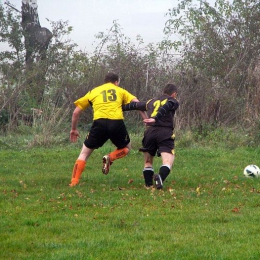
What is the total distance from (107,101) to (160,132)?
98 centimetres

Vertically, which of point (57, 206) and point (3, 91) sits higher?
point (3, 91)

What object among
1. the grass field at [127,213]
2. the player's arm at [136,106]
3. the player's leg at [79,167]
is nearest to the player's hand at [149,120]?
the player's arm at [136,106]

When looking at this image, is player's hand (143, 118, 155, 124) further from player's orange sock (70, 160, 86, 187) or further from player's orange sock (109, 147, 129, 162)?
player's orange sock (70, 160, 86, 187)

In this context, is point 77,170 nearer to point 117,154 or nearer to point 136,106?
point 117,154

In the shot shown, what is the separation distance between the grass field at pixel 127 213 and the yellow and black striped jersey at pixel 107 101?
45.2 inches

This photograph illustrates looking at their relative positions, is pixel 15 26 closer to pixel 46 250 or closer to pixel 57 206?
pixel 57 206

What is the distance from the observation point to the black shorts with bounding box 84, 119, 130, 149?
10.6 m

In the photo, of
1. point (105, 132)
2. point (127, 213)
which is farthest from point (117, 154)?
point (127, 213)

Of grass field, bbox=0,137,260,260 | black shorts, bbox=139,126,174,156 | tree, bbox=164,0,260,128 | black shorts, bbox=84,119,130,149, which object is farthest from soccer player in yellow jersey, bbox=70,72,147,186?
tree, bbox=164,0,260,128

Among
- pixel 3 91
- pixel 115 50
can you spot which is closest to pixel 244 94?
pixel 115 50

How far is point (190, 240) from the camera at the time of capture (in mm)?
6902

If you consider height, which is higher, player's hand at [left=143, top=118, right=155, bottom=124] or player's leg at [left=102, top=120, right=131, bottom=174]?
player's hand at [left=143, top=118, right=155, bottom=124]

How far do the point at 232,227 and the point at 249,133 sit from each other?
30.7 ft

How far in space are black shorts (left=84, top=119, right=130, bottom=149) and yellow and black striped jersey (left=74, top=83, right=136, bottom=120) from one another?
0.09m
